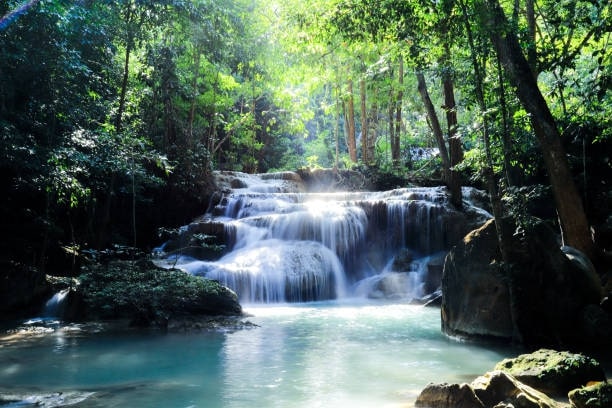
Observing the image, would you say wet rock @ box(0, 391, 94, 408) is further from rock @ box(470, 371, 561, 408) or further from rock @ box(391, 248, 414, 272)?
rock @ box(391, 248, 414, 272)

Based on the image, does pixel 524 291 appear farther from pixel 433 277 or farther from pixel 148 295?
pixel 148 295

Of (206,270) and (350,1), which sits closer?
(350,1)

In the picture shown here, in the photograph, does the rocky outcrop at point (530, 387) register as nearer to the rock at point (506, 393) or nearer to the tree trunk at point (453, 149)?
the rock at point (506, 393)

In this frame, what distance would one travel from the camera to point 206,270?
13.4 metres

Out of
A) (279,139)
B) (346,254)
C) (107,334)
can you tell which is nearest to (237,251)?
(346,254)

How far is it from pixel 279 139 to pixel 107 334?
2547 centimetres

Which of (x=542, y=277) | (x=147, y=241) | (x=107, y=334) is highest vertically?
(x=147, y=241)

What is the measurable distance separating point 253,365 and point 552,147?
20.2 ft

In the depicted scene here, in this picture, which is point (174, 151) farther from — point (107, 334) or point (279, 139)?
point (279, 139)

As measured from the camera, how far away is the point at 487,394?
4199mm

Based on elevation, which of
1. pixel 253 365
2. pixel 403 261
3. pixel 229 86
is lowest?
pixel 253 365

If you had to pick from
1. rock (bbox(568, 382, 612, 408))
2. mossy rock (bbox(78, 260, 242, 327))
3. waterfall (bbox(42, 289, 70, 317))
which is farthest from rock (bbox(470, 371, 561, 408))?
waterfall (bbox(42, 289, 70, 317))

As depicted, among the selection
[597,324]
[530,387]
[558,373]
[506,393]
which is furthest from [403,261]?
[506,393]

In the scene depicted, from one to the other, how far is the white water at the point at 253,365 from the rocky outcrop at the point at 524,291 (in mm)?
539
